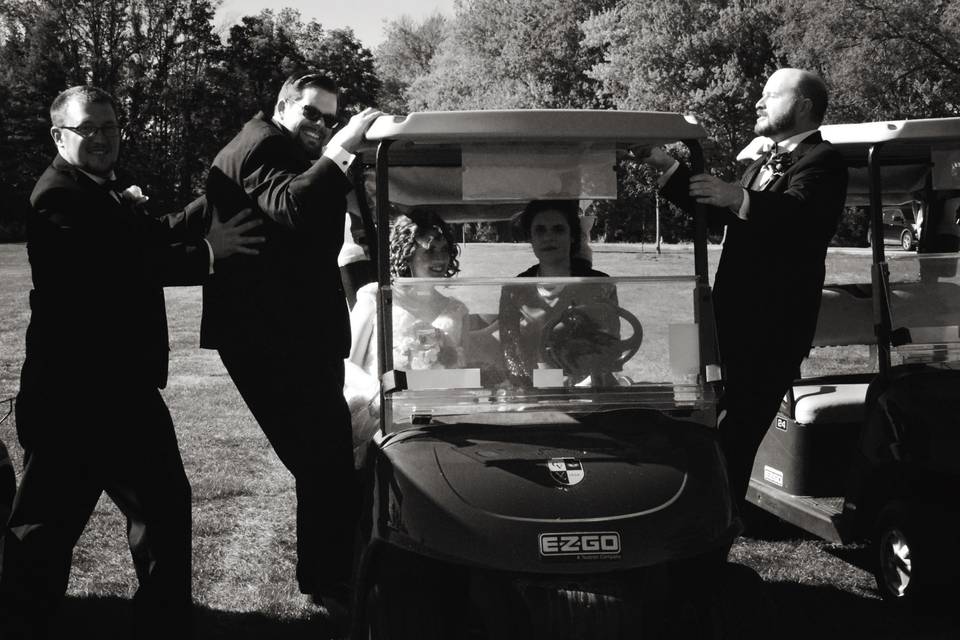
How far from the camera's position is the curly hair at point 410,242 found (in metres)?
3.35

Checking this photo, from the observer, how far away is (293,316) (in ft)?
10.1

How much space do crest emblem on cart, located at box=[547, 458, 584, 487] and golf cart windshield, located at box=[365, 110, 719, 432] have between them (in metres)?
0.29

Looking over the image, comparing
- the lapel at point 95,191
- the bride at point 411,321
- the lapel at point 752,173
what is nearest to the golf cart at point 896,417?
the lapel at point 752,173

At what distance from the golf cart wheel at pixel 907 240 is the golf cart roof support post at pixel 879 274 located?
0.21m

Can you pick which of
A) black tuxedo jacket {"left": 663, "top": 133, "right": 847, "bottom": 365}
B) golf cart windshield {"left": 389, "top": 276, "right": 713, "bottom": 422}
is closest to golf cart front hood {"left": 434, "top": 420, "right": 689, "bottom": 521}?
golf cart windshield {"left": 389, "top": 276, "right": 713, "bottom": 422}

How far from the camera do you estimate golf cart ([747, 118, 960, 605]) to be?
124 inches

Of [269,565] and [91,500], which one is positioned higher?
[91,500]

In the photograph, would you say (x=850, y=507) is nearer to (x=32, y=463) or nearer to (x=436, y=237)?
(x=436, y=237)

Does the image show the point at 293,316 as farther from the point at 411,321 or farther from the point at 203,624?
the point at 203,624

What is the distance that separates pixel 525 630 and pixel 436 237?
159 cm

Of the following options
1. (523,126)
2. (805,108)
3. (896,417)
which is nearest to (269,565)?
(523,126)

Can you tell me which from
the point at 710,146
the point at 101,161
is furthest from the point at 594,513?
the point at 710,146

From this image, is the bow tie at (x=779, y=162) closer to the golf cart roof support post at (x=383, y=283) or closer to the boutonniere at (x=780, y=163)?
the boutonniere at (x=780, y=163)

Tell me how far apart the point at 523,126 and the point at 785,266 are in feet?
3.73
